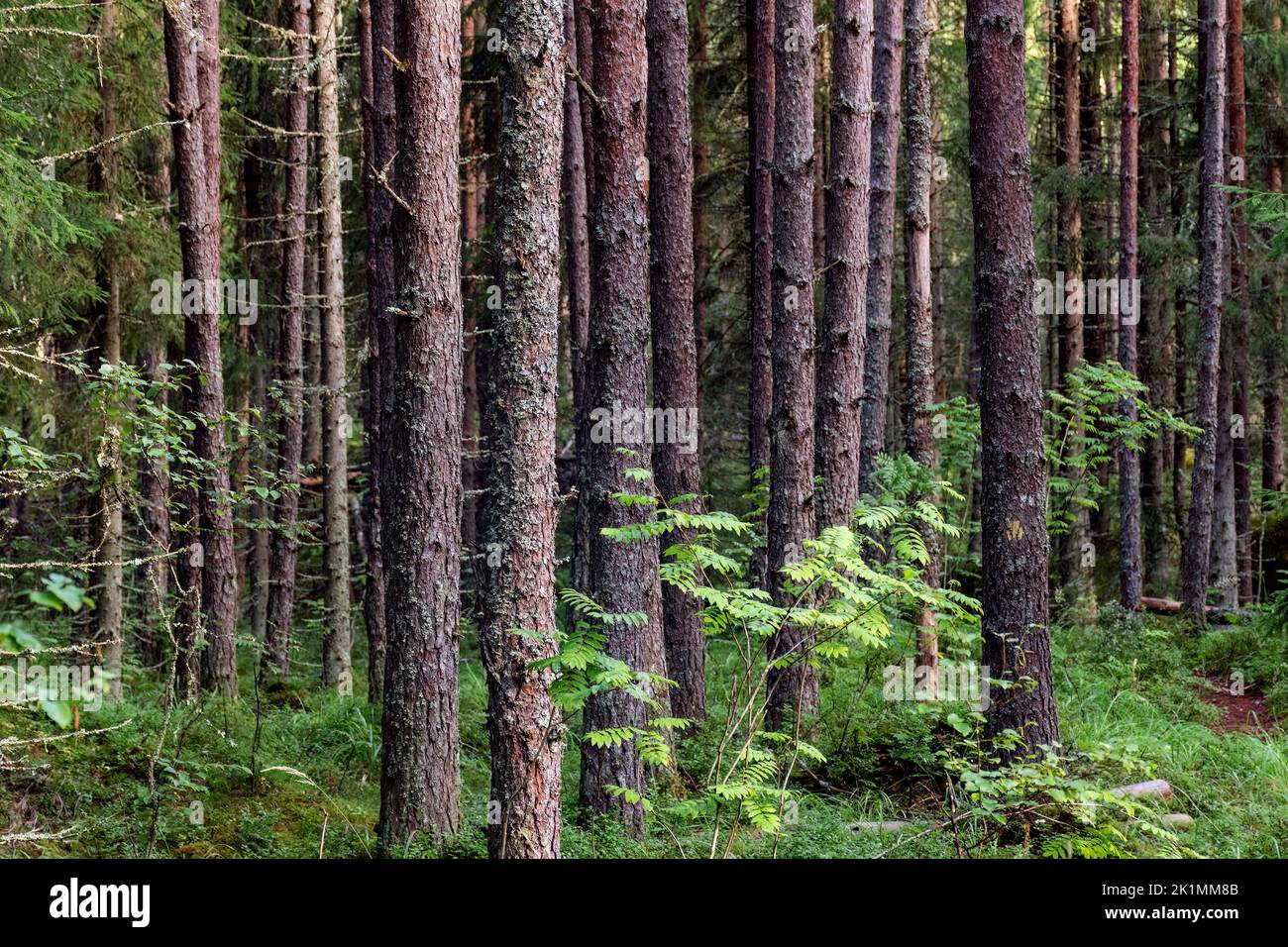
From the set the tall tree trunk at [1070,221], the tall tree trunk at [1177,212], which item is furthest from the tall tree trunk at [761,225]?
the tall tree trunk at [1177,212]

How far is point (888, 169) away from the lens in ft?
50.5

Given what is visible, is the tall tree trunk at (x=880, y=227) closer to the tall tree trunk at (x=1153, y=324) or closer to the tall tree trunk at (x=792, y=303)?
the tall tree trunk at (x=792, y=303)

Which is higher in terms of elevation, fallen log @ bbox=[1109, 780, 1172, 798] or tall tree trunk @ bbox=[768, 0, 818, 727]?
tall tree trunk @ bbox=[768, 0, 818, 727]

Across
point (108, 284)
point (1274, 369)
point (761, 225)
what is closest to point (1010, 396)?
point (761, 225)

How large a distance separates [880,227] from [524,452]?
35.9 feet

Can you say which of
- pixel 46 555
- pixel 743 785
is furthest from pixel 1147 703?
pixel 46 555

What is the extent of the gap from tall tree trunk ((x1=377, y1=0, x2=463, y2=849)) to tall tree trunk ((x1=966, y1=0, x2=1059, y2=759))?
3.85 m

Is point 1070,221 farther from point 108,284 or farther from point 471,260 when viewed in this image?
point 108,284

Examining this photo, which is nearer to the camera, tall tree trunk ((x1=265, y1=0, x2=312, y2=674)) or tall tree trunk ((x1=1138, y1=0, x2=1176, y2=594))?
tall tree trunk ((x1=265, y1=0, x2=312, y2=674))

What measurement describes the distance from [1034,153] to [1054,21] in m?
2.70

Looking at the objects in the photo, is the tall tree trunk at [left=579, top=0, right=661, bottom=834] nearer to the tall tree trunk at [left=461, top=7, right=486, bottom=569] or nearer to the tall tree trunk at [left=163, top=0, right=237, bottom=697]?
the tall tree trunk at [left=163, top=0, right=237, bottom=697]

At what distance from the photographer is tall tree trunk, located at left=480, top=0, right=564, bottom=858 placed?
544cm

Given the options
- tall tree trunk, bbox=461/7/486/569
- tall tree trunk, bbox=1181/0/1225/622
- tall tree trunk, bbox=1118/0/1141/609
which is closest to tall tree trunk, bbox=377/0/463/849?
tall tree trunk, bbox=461/7/486/569
